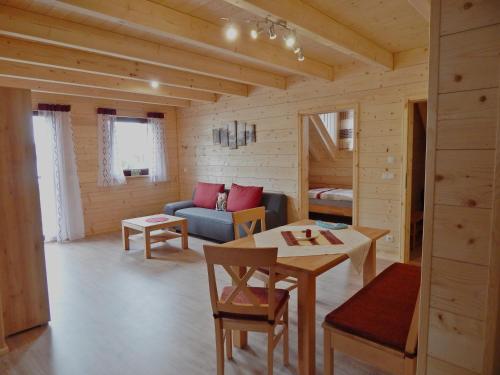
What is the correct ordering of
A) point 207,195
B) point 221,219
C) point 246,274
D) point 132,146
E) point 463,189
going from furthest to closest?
point 132,146, point 207,195, point 221,219, point 246,274, point 463,189

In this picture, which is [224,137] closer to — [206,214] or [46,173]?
[206,214]

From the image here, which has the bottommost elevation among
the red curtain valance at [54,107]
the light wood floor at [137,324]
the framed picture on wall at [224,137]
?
the light wood floor at [137,324]

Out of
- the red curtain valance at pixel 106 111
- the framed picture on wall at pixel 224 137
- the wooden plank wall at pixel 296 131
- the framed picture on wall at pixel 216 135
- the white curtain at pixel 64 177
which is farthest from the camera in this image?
the framed picture on wall at pixel 216 135

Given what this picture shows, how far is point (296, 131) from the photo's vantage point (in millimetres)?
4773

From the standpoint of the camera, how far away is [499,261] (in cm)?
103

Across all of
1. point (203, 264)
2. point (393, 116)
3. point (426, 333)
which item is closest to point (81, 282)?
point (203, 264)

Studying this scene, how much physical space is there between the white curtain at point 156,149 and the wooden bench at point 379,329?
16.8 ft

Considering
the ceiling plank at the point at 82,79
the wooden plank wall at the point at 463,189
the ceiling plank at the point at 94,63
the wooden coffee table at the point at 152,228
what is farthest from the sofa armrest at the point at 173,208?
the wooden plank wall at the point at 463,189

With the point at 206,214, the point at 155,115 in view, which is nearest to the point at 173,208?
the point at 206,214

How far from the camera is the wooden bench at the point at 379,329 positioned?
1.50m

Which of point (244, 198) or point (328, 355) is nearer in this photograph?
point (328, 355)

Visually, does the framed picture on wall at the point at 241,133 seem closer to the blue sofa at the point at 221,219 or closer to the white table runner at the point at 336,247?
the blue sofa at the point at 221,219

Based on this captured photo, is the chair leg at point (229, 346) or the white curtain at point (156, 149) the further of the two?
the white curtain at point (156, 149)

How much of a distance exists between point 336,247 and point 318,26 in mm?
1730
